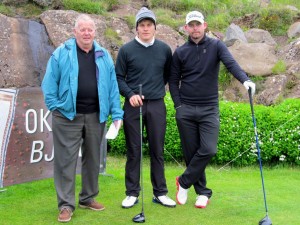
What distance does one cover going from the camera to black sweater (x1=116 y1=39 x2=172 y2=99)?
5.33 metres

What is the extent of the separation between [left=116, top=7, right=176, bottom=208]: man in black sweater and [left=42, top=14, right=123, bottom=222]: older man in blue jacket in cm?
22

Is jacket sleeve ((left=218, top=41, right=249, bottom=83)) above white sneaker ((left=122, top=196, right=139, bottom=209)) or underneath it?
above

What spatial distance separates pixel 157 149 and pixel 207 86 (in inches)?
32.2

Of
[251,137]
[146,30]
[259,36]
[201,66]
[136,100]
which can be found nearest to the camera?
[136,100]

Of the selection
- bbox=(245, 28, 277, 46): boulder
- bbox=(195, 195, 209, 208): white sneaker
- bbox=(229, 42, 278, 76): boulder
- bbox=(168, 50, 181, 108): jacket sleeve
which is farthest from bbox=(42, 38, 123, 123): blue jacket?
bbox=(245, 28, 277, 46): boulder

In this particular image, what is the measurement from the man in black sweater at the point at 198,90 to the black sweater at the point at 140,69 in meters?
0.20

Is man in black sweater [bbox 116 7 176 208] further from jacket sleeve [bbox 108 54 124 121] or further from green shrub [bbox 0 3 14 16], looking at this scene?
green shrub [bbox 0 3 14 16]

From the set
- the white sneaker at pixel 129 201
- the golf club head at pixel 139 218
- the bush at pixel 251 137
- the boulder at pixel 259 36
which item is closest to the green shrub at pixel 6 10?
the bush at pixel 251 137

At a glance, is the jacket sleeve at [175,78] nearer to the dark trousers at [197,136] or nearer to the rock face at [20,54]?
the dark trousers at [197,136]

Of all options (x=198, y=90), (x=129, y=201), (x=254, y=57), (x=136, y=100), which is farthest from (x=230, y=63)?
(x=254, y=57)

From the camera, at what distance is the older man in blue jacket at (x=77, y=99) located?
4945mm

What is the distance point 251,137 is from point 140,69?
298 centimetres

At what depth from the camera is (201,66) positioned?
213 inches

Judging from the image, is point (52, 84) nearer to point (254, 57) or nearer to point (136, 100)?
point (136, 100)
